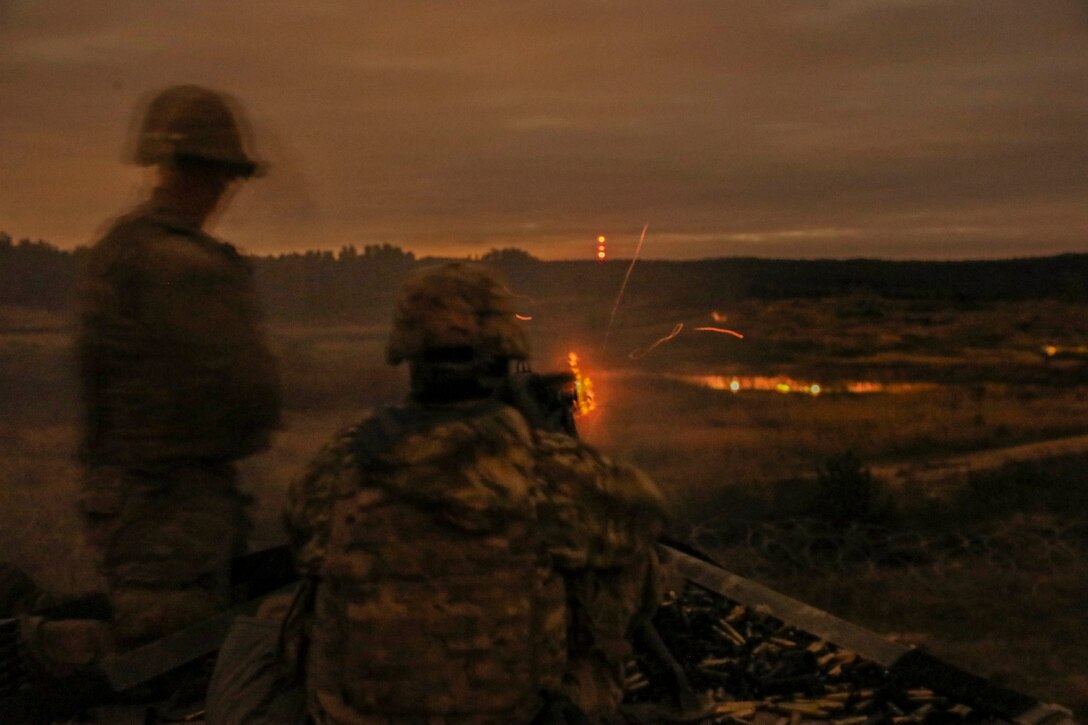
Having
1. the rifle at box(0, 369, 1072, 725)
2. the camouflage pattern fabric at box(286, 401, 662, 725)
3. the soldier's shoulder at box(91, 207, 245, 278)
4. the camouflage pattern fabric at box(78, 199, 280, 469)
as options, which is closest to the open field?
the rifle at box(0, 369, 1072, 725)

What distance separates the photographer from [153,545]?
4723 mm

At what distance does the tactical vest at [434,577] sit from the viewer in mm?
3283

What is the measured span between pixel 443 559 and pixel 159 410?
1968 millimetres

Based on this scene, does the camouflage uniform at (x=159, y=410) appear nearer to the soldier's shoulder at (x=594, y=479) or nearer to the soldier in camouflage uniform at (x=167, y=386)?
the soldier in camouflage uniform at (x=167, y=386)

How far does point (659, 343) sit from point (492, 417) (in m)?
8.42

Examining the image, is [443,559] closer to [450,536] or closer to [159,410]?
[450,536]

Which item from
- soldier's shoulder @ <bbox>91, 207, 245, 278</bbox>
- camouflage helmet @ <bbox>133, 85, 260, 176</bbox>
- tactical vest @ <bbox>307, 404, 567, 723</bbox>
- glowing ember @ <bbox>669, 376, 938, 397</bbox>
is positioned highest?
camouflage helmet @ <bbox>133, 85, 260, 176</bbox>

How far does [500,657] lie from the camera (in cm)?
335

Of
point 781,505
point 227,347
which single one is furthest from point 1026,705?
point 781,505

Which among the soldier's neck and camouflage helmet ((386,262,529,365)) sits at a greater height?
the soldier's neck

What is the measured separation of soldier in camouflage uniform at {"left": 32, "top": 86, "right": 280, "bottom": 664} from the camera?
476cm

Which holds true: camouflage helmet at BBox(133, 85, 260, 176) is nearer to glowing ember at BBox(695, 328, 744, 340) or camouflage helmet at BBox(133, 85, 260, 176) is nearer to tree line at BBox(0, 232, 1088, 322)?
tree line at BBox(0, 232, 1088, 322)

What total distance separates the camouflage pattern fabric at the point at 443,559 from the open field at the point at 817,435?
8.59ft

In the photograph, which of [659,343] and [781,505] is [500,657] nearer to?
[781,505]
